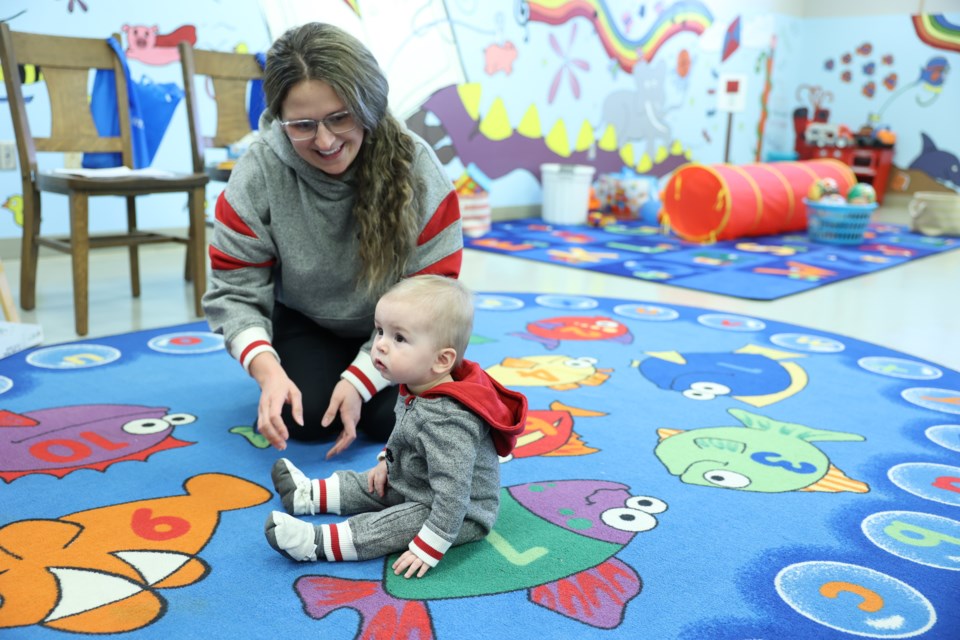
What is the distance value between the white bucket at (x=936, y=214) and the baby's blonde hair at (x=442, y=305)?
4.62 m

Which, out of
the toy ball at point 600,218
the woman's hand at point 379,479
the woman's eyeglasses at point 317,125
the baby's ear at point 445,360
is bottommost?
the woman's hand at point 379,479

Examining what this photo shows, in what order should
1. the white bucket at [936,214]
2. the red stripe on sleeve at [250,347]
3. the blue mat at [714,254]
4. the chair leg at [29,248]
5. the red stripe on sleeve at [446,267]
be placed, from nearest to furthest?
the red stripe on sleeve at [250,347], the red stripe on sleeve at [446,267], the chair leg at [29,248], the blue mat at [714,254], the white bucket at [936,214]

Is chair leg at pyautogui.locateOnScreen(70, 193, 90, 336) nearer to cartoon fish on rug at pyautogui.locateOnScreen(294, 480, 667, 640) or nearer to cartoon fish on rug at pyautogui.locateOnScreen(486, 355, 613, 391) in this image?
cartoon fish on rug at pyautogui.locateOnScreen(486, 355, 613, 391)

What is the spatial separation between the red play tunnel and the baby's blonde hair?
340 centimetres

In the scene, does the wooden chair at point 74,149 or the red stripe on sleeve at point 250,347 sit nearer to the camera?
the red stripe on sleeve at point 250,347

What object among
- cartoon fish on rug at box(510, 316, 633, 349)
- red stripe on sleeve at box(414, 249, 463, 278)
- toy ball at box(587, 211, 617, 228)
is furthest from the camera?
toy ball at box(587, 211, 617, 228)

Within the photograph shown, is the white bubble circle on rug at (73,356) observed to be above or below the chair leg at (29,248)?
below

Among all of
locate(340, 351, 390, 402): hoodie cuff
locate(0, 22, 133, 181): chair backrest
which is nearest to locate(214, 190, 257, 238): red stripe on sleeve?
locate(340, 351, 390, 402): hoodie cuff

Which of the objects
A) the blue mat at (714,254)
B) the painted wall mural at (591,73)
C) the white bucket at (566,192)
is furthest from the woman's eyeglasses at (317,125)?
the white bucket at (566,192)

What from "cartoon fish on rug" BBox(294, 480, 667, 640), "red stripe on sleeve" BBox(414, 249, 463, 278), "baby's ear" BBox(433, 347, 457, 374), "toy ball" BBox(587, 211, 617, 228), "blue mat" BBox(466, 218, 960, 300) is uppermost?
"red stripe on sleeve" BBox(414, 249, 463, 278)

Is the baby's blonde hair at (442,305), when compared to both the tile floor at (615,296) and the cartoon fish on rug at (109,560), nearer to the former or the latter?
the cartoon fish on rug at (109,560)

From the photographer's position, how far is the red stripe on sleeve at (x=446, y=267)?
152 centimetres

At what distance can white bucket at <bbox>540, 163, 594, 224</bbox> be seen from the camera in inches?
193

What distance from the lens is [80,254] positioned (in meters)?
2.32
